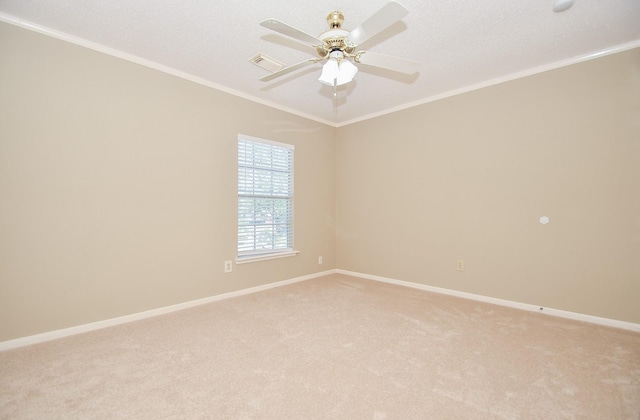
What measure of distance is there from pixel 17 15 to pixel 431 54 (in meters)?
3.37

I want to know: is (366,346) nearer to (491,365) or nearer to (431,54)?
(491,365)

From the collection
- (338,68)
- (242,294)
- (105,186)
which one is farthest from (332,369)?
(105,186)

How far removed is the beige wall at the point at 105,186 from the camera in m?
2.21

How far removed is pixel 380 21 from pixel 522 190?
2504mm

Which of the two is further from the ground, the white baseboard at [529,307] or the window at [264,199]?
the window at [264,199]

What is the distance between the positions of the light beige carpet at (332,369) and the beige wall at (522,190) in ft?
1.56

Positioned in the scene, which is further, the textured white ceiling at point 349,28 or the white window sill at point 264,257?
the white window sill at point 264,257

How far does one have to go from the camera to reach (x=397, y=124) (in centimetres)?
407

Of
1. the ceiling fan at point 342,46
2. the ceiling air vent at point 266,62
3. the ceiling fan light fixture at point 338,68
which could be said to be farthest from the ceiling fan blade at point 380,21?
the ceiling air vent at point 266,62

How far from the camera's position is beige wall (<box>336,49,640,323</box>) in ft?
8.43

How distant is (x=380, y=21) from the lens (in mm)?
1537

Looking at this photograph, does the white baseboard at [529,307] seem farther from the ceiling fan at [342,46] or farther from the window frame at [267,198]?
the ceiling fan at [342,46]

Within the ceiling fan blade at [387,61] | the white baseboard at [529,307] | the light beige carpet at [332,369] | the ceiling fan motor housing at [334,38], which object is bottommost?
the light beige carpet at [332,369]

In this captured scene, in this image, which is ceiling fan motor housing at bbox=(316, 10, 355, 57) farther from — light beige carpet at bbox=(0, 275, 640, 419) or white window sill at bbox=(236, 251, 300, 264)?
white window sill at bbox=(236, 251, 300, 264)
